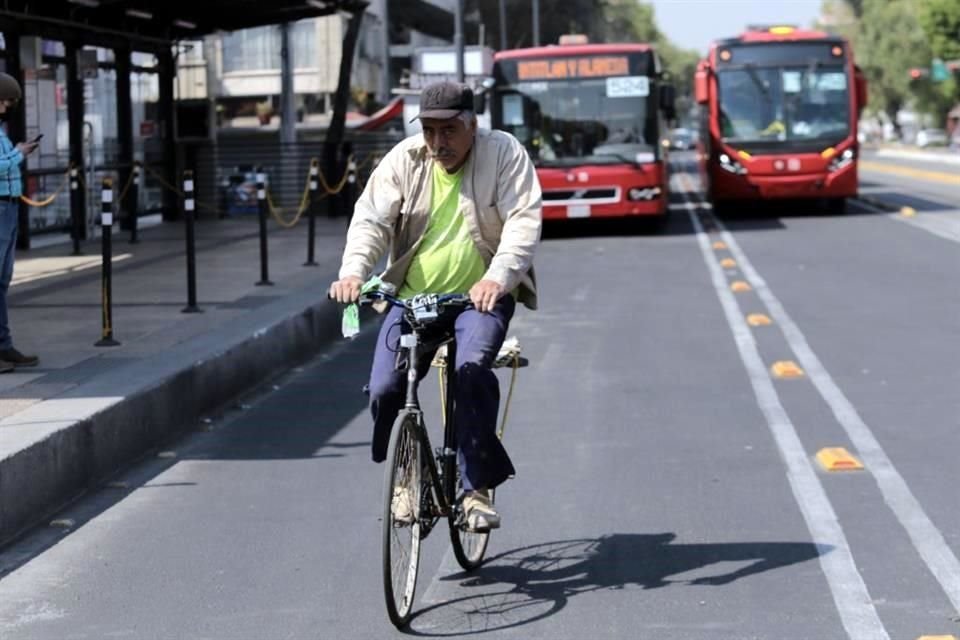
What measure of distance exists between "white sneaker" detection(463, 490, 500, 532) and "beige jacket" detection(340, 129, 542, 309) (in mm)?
790

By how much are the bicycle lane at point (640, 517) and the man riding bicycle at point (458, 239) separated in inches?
17.6

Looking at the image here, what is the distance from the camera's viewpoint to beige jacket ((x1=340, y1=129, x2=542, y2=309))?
6520 mm

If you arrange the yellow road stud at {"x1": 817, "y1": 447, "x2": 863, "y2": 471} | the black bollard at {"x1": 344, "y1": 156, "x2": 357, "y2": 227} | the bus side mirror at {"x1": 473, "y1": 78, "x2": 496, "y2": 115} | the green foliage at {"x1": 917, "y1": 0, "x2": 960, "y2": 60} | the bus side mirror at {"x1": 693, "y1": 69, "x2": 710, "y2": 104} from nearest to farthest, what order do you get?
the yellow road stud at {"x1": 817, "y1": 447, "x2": 863, "y2": 471}
the black bollard at {"x1": 344, "y1": 156, "x2": 357, "y2": 227}
the bus side mirror at {"x1": 473, "y1": 78, "x2": 496, "y2": 115}
the bus side mirror at {"x1": 693, "y1": 69, "x2": 710, "y2": 104}
the green foliage at {"x1": 917, "y1": 0, "x2": 960, "y2": 60}

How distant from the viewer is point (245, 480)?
882 cm

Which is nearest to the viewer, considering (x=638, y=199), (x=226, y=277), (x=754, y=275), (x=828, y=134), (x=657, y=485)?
(x=657, y=485)

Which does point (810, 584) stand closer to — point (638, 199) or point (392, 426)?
point (392, 426)

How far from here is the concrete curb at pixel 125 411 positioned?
7.90 meters

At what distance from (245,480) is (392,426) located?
2640 millimetres

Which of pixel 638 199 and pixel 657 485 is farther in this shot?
pixel 638 199

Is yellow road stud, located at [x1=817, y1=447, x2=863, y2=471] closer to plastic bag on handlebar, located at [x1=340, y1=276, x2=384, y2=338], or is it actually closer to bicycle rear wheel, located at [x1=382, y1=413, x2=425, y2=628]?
bicycle rear wheel, located at [x1=382, y1=413, x2=425, y2=628]

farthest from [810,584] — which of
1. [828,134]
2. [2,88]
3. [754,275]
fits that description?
[828,134]

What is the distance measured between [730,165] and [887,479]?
23.3 m

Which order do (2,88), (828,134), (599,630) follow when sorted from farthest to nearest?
(828,134), (2,88), (599,630)

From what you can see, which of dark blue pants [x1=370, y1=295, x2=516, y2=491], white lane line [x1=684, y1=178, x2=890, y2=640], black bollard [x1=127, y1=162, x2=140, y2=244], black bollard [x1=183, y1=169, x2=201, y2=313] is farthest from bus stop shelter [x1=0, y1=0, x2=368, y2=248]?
dark blue pants [x1=370, y1=295, x2=516, y2=491]
